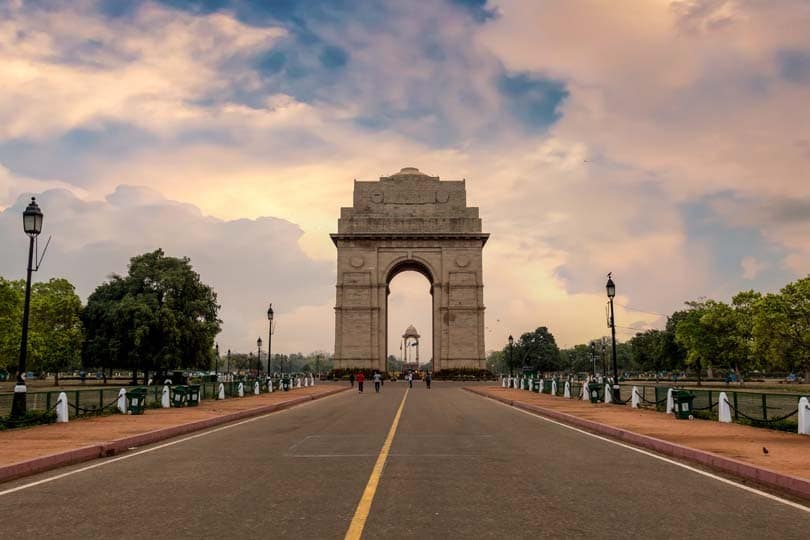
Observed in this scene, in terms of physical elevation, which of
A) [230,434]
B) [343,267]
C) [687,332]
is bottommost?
[230,434]

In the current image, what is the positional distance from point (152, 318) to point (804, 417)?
4626cm

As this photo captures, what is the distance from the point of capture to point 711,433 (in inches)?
601

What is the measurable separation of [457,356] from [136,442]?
59.7 m

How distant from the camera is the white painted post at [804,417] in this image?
1452cm

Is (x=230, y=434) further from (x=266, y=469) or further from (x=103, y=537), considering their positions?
(x=103, y=537)

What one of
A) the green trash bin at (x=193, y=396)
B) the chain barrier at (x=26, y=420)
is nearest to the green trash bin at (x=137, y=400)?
the chain barrier at (x=26, y=420)

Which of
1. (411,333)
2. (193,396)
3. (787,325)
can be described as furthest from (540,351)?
(193,396)

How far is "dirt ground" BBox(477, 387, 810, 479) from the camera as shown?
Answer: 34.6 feet

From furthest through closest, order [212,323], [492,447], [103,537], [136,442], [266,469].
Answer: [212,323], [136,442], [492,447], [266,469], [103,537]

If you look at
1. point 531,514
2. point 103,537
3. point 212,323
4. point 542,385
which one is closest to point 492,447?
point 531,514

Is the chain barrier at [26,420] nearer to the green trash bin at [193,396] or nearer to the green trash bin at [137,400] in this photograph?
the green trash bin at [137,400]

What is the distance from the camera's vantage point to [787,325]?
4522 centimetres

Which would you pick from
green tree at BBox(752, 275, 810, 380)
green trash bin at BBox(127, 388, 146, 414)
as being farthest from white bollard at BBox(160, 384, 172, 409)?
green tree at BBox(752, 275, 810, 380)

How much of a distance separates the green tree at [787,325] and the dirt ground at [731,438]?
98.2ft
